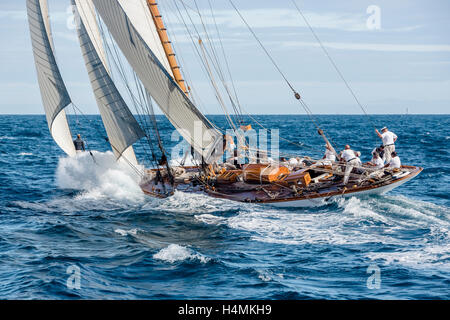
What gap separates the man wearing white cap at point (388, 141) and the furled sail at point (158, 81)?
7669 mm

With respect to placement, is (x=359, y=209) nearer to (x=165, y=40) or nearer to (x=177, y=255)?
(x=177, y=255)

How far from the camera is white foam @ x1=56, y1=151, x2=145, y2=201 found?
1090 inches

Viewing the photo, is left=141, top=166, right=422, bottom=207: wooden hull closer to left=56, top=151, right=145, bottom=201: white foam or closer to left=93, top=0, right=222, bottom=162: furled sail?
left=93, top=0, right=222, bottom=162: furled sail

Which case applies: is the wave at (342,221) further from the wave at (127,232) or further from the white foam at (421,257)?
the wave at (127,232)

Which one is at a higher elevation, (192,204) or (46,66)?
(46,66)

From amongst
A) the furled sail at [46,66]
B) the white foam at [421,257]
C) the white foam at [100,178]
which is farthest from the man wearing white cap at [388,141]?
the furled sail at [46,66]

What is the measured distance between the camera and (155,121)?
24.7 m

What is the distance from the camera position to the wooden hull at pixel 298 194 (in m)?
21.6

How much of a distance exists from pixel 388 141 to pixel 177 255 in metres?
13.1

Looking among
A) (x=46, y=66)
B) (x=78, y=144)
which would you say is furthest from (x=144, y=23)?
(x=78, y=144)

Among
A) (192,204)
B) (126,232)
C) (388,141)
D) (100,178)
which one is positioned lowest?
(126,232)
